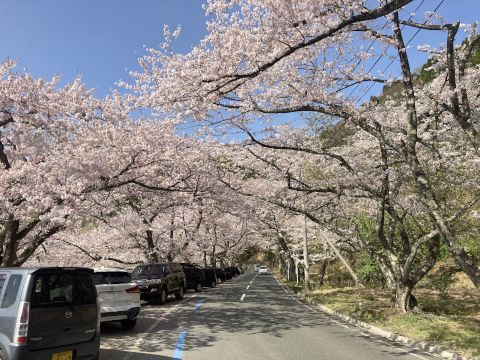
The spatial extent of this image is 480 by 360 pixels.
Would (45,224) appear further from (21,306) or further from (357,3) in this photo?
(357,3)

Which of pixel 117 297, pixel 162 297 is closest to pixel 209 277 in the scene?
pixel 162 297

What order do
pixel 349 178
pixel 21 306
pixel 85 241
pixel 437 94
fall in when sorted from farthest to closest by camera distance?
pixel 85 241 → pixel 349 178 → pixel 437 94 → pixel 21 306

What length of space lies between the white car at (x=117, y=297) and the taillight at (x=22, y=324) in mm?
5442

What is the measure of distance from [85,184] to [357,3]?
1005cm

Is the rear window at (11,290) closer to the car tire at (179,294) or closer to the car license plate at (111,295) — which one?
the car license plate at (111,295)

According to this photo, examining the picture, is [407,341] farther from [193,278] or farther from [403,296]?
[193,278]

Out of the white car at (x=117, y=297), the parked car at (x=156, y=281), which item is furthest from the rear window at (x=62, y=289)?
the parked car at (x=156, y=281)

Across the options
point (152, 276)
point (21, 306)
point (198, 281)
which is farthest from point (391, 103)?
point (198, 281)

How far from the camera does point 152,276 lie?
1998 centimetres

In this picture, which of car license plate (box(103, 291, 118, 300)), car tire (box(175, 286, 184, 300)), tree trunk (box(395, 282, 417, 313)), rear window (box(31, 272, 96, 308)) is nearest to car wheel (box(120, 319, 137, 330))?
car license plate (box(103, 291, 118, 300))

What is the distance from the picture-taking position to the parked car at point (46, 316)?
608cm

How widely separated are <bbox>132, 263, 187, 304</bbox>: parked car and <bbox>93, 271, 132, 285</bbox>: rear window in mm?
6913

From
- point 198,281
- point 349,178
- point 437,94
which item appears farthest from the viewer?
point 198,281

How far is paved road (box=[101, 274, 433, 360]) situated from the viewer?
885 centimetres
